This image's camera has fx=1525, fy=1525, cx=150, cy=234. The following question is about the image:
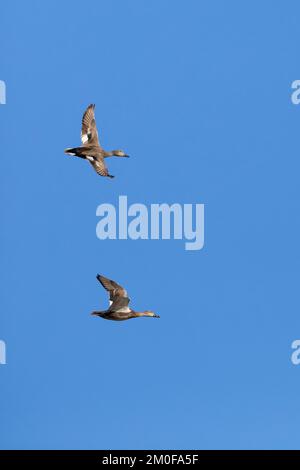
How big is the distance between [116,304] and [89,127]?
250cm

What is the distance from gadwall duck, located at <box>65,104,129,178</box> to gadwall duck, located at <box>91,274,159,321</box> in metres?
1.54

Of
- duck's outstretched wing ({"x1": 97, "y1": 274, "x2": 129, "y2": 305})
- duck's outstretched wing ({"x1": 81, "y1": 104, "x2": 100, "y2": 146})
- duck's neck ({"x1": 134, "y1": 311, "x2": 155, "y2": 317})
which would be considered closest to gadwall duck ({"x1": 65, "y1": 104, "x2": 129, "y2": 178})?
duck's outstretched wing ({"x1": 81, "y1": 104, "x2": 100, "y2": 146})

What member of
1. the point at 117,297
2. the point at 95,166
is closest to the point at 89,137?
the point at 95,166

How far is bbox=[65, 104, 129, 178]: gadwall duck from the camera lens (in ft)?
65.8

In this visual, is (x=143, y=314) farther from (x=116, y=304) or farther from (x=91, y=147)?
(x=91, y=147)

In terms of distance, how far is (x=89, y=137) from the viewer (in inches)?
804

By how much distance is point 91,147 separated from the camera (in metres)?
20.3

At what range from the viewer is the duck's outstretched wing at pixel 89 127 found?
66.9ft

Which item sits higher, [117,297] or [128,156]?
[128,156]

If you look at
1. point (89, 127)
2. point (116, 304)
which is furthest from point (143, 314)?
point (89, 127)

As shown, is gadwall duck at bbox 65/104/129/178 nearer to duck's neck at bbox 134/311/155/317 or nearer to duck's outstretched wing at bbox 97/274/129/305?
duck's outstretched wing at bbox 97/274/129/305
